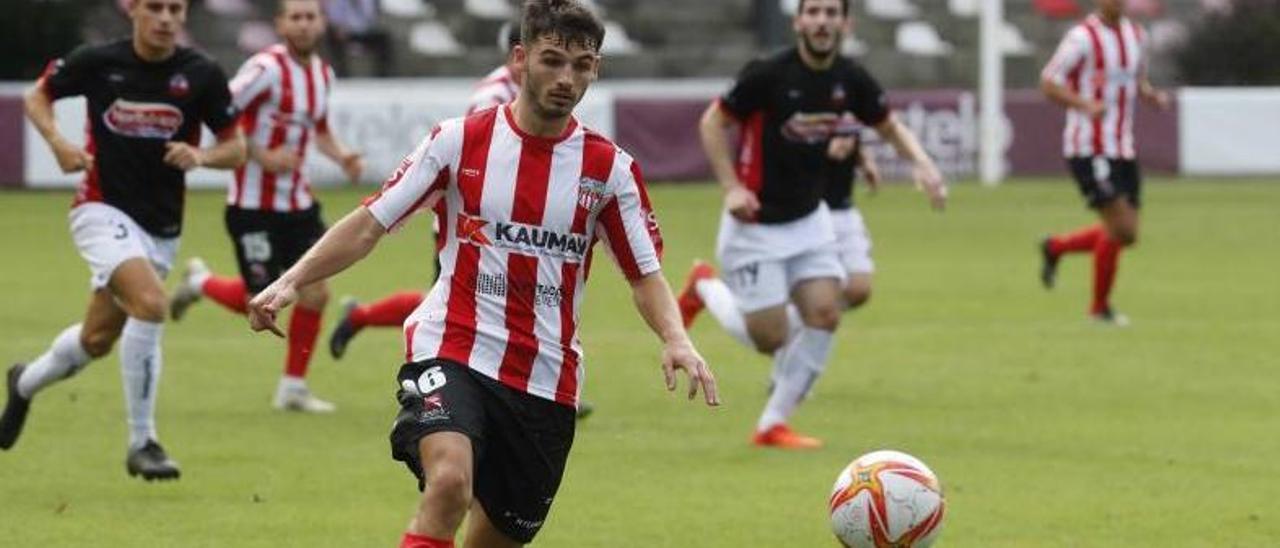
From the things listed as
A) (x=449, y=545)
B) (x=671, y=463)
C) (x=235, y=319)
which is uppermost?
(x=449, y=545)

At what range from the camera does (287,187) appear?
1361 centimetres

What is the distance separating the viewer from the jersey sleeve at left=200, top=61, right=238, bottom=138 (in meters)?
11.0

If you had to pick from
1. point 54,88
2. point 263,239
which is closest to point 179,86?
point 54,88

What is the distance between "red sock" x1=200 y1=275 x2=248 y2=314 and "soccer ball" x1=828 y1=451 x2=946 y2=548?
6.91 metres

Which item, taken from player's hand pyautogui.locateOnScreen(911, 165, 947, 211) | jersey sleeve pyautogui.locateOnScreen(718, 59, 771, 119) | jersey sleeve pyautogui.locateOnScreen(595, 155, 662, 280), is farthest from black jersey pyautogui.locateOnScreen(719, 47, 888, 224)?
jersey sleeve pyautogui.locateOnScreen(595, 155, 662, 280)

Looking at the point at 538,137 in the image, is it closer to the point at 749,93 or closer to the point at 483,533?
the point at 483,533

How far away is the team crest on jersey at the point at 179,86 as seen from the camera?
10.9 meters

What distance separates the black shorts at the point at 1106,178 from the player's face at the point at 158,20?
8809mm

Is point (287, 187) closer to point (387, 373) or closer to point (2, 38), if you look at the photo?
point (387, 373)

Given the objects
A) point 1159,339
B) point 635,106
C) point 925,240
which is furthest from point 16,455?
point 635,106

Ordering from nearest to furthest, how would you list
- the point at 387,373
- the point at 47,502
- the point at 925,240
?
the point at 47,502
the point at 387,373
the point at 925,240

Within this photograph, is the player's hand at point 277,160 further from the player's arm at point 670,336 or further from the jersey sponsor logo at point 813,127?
the player's arm at point 670,336

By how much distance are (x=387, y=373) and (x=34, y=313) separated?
3899mm

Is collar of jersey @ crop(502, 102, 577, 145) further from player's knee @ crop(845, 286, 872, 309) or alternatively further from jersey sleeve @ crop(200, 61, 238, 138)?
player's knee @ crop(845, 286, 872, 309)
